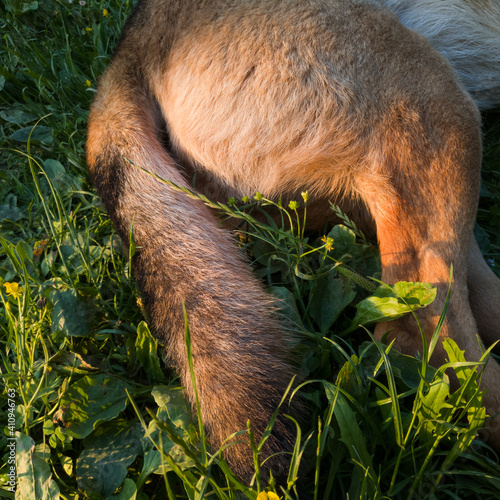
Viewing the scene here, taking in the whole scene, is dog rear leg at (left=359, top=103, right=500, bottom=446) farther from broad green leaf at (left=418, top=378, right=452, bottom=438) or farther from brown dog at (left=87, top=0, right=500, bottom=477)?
broad green leaf at (left=418, top=378, right=452, bottom=438)

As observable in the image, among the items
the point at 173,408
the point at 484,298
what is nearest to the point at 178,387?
the point at 173,408

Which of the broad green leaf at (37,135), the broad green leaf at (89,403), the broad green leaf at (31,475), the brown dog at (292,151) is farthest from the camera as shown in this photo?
the broad green leaf at (37,135)

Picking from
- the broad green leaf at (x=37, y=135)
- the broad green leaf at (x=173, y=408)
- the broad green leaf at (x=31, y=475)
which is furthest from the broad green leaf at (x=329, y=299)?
the broad green leaf at (x=37, y=135)

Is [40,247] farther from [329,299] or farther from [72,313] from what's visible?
[329,299]

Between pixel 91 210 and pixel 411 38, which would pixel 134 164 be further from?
pixel 411 38

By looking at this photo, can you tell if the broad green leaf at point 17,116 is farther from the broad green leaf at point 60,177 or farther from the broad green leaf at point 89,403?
the broad green leaf at point 89,403

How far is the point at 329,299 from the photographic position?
180cm

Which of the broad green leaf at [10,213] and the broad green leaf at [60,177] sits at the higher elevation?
the broad green leaf at [60,177]

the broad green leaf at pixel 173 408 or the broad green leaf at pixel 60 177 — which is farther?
the broad green leaf at pixel 60 177

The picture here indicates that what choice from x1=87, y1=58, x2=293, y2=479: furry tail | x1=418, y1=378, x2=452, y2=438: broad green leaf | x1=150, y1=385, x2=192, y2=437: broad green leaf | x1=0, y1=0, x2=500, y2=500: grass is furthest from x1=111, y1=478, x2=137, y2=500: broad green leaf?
x1=418, y1=378, x2=452, y2=438: broad green leaf

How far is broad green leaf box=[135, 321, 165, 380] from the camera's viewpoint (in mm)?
1683

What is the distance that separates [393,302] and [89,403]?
118cm

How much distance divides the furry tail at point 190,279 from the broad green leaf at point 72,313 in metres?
0.29

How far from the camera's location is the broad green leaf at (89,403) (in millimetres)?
1529
